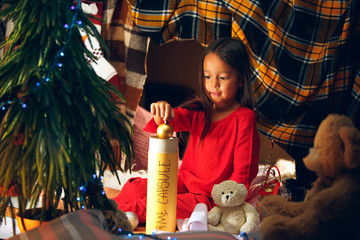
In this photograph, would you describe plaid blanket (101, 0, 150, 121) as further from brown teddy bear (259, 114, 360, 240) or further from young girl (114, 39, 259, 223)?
brown teddy bear (259, 114, 360, 240)

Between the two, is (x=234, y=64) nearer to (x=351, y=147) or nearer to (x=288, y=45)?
(x=288, y=45)

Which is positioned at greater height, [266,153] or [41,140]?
[41,140]

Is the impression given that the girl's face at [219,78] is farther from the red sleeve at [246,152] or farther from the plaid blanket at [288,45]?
the plaid blanket at [288,45]

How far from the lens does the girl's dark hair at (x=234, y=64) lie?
1199mm

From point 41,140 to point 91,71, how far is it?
170mm

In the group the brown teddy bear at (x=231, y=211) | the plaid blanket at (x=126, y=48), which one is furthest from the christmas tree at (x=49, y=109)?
the plaid blanket at (x=126, y=48)

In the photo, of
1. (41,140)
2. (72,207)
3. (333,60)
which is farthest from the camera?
(333,60)

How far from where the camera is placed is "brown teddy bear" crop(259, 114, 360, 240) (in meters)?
0.56

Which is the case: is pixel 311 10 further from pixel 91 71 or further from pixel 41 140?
pixel 41 140

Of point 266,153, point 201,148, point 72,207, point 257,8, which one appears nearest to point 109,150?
point 72,207

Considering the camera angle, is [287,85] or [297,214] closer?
[297,214]

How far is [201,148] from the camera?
1.26m

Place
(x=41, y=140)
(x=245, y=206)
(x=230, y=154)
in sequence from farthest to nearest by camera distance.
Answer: (x=230, y=154), (x=245, y=206), (x=41, y=140)

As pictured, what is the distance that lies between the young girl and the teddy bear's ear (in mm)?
602
